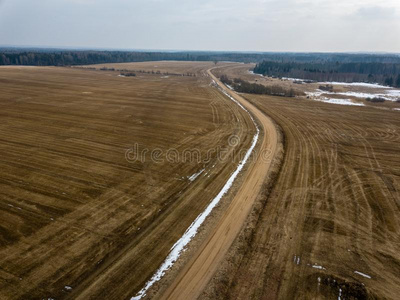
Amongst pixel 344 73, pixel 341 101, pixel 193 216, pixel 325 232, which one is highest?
pixel 344 73

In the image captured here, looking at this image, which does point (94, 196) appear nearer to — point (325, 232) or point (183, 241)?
point (183, 241)

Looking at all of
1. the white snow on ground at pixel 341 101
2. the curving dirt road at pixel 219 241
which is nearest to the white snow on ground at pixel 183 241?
the curving dirt road at pixel 219 241

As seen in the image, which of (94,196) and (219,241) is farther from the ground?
(94,196)

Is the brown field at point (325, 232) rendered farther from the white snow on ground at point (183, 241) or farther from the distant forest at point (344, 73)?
the distant forest at point (344, 73)

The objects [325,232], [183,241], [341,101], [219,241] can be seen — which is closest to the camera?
[183,241]

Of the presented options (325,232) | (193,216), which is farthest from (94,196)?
(325,232)

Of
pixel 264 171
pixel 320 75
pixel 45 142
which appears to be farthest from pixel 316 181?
pixel 320 75

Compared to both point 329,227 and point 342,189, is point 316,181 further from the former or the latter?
point 329,227
